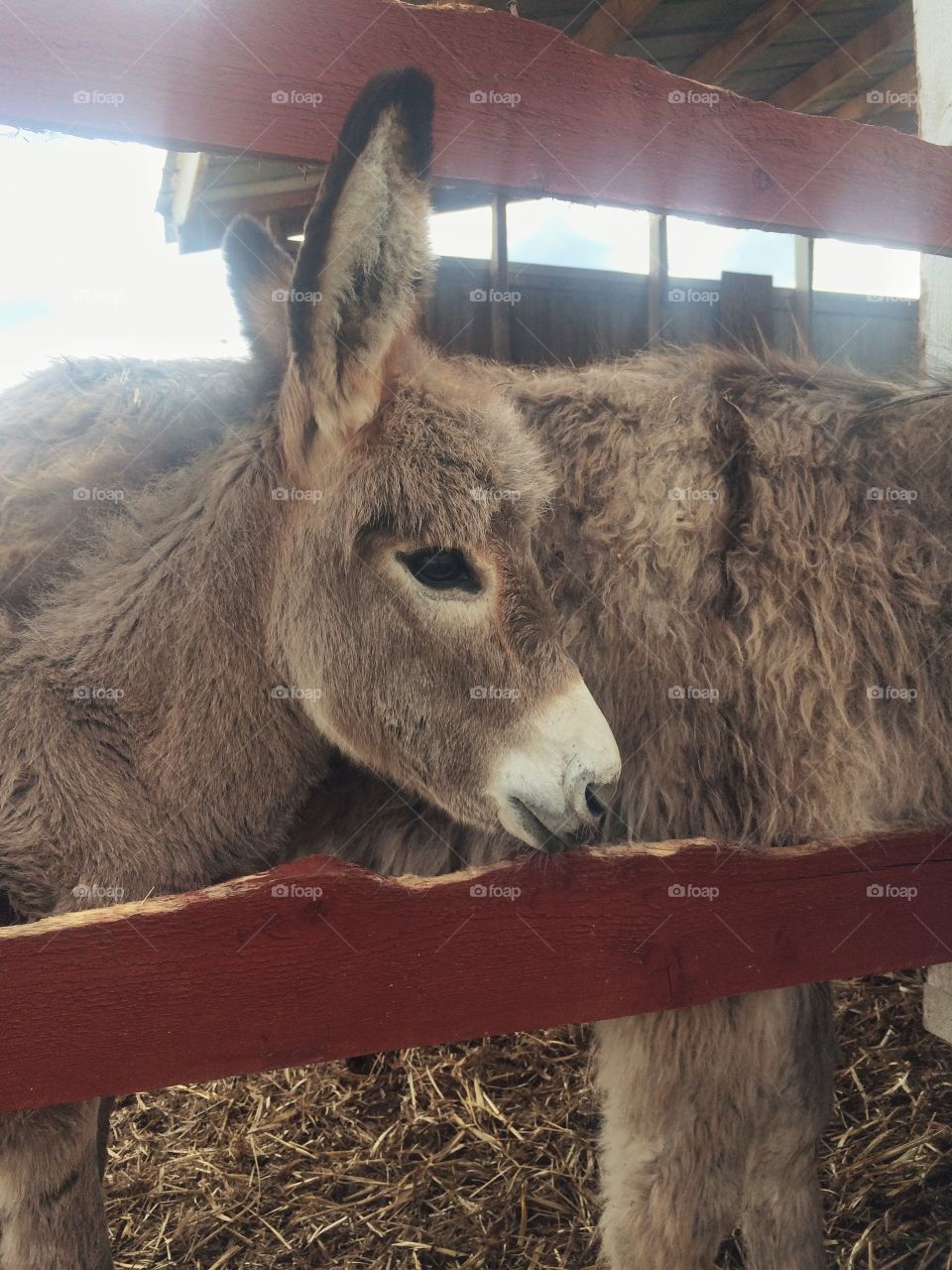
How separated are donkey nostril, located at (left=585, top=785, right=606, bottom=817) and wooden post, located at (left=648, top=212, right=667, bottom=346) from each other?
4.87 m

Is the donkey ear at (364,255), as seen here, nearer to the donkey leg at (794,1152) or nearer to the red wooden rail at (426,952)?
the red wooden rail at (426,952)

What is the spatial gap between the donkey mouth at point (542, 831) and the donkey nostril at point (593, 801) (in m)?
0.03

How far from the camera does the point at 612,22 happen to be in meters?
4.84

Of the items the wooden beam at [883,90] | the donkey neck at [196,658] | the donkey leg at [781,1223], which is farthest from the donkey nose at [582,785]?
the wooden beam at [883,90]

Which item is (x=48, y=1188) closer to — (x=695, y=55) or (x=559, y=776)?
(x=559, y=776)

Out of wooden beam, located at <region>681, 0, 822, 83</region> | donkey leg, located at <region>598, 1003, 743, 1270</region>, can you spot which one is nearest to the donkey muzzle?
donkey leg, located at <region>598, 1003, 743, 1270</region>

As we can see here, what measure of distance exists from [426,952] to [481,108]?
5.03 feet

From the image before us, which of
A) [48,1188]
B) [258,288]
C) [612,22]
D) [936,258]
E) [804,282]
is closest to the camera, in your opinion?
[48,1188]

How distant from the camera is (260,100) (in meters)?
1.62

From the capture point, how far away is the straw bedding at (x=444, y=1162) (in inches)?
101

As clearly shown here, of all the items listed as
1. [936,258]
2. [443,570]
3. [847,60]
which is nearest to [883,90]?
[847,60]

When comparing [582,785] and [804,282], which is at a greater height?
[804,282]

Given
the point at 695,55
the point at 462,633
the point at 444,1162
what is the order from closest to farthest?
the point at 462,633 → the point at 444,1162 → the point at 695,55

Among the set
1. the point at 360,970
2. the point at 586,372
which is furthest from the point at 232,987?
the point at 586,372
